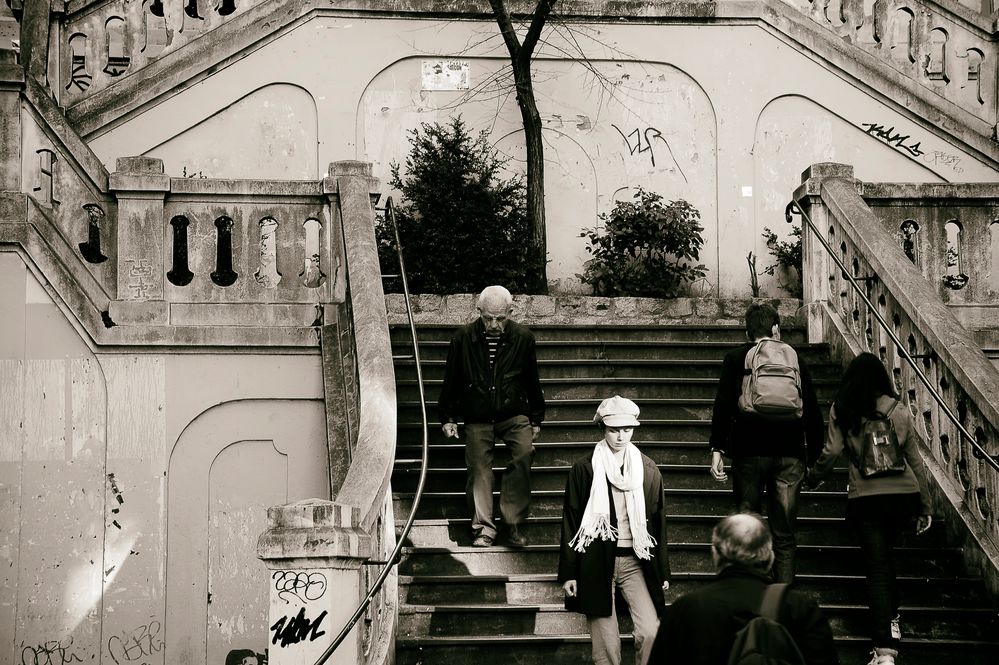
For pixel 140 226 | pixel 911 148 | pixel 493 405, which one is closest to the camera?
pixel 493 405

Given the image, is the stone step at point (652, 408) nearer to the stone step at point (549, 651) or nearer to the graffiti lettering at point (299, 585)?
the stone step at point (549, 651)

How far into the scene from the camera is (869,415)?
848 centimetres

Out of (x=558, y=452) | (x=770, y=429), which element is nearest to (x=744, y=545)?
(x=770, y=429)

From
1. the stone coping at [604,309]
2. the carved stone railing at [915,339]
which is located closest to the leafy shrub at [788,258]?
the stone coping at [604,309]

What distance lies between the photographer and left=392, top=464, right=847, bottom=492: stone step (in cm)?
1035

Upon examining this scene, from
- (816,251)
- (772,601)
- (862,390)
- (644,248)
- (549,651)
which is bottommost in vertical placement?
(549,651)

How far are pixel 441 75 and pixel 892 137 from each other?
496 centimetres

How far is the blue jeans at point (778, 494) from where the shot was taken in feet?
28.5

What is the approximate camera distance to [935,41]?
15828 millimetres

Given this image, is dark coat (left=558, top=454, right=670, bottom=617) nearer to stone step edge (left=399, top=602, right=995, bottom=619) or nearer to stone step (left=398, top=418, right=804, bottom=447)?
stone step edge (left=399, top=602, right=995, bottom=619)

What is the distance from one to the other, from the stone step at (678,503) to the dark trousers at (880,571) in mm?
1687

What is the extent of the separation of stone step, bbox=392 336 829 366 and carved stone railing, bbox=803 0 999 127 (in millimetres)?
5030

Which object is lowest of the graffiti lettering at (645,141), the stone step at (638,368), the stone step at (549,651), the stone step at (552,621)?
the stone step at (549,651)

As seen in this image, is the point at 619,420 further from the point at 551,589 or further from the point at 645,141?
the point at 645,141
